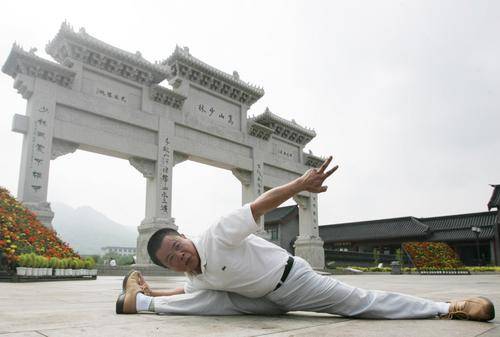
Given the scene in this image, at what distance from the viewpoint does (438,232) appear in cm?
3056

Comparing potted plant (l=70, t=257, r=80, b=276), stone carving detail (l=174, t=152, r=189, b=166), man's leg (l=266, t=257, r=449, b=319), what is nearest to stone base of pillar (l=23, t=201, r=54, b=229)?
potted plant (l=70, t=257, r=80, b=276)

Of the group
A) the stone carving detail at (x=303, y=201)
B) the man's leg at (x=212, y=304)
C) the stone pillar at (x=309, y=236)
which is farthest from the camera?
the stone carving detail at (x=303, y=201)

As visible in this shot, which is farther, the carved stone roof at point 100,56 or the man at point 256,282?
the carved stone roof at point 100,56

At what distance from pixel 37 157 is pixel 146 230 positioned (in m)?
4.65

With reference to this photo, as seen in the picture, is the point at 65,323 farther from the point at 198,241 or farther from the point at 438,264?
the point at 438,264

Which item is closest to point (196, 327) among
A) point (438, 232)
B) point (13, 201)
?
point (13, 201)

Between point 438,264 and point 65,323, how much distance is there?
17920 millimetres

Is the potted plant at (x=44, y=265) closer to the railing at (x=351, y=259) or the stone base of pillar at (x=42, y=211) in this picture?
the stone base of pillar at (x=42, y=211)

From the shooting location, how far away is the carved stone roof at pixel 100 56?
542 inches

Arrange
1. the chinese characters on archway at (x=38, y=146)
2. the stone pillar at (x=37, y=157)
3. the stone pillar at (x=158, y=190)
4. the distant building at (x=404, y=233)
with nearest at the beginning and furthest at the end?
the stone pillar at (x=37, y=157), the chinese characters on archway at (x=38, y=146), the stone pillar at (x=158, y=190), the distant building at (x=404, y=233)

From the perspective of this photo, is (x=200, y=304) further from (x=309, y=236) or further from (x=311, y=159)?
(x=311, y=159)

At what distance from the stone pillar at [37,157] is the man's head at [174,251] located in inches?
431

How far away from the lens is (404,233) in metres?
31.1

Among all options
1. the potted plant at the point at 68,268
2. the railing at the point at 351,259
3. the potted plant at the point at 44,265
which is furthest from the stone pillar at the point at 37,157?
the railing at the point at 351,259
